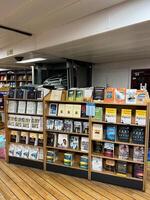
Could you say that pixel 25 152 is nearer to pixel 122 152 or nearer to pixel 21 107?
pixel 21 107

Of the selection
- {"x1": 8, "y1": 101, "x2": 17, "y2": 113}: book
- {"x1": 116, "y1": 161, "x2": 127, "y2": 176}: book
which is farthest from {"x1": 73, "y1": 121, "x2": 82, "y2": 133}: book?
{"x1": 8, "y1": 101, "x2": 17, "y2": 113}: book

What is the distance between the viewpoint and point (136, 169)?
288cm

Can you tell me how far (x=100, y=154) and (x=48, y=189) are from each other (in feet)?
3.22

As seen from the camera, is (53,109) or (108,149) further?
(53,109)

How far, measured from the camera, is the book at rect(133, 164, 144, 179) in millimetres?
2832

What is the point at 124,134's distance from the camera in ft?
9.60

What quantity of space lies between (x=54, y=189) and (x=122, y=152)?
1193 millimetres

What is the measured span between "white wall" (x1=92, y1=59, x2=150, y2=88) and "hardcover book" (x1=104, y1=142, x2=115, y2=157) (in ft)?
7.75

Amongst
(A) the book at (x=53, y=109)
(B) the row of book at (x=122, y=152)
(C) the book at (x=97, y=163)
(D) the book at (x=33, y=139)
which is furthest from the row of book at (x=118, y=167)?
(D) the book at (x=33, y=139)

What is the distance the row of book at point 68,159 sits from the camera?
321cm

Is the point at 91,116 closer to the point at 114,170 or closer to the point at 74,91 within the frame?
the point at 74,91

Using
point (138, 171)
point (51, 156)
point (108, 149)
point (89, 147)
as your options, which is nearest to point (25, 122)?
point (51, 156)

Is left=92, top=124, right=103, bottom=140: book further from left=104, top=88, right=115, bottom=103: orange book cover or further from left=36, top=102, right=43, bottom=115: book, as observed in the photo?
left=36, top=102, right=43, bottom=115: book

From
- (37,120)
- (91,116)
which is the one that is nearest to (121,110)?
(91,116)
